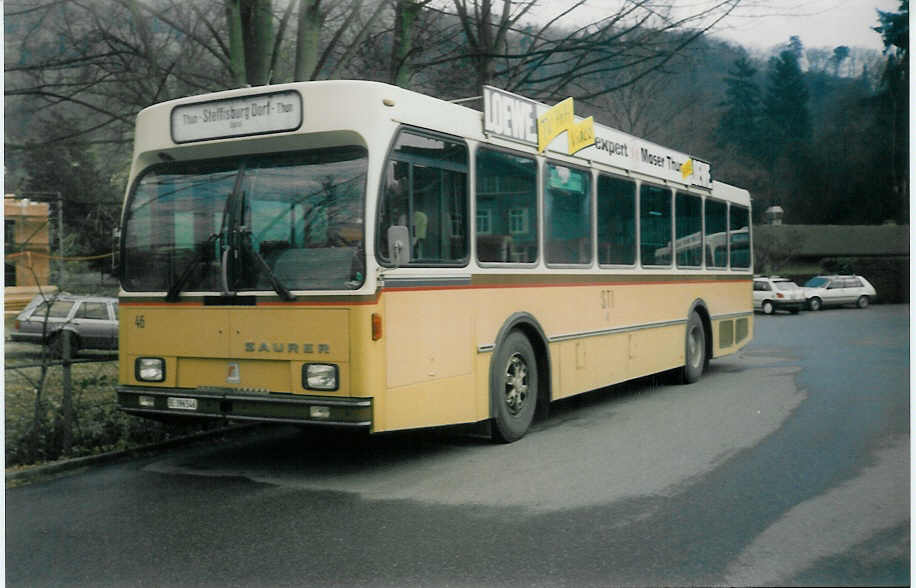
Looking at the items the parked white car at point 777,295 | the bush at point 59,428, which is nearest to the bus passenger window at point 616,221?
the bush at point 59,428

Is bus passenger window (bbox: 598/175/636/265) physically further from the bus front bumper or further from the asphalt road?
the bus front bumper

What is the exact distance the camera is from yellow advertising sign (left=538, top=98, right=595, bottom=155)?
28.3 feet

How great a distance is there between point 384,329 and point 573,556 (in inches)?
91.1

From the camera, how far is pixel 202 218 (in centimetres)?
686

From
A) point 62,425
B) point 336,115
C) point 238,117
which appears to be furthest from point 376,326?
point 62,425

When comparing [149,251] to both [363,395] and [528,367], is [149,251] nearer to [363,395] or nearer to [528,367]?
[363,395]

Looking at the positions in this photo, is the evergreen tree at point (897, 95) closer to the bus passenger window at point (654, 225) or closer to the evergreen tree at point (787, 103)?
the evergreen tree at point (787, 103)

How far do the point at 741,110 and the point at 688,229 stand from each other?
5.47m

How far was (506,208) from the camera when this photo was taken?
7996 millimetres

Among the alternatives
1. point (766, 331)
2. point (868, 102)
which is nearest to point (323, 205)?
point (868, 102)

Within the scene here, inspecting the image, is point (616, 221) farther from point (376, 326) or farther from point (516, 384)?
point (376, 326)

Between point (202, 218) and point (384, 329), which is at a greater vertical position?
point (202, 218)

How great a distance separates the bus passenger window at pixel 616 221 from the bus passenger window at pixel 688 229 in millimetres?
1671

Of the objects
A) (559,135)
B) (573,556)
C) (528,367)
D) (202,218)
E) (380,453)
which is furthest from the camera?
(559,135)
